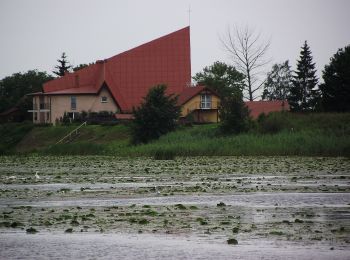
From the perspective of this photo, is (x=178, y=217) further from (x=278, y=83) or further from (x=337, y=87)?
(x=278, y=83)

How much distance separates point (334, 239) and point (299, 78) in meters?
94.6

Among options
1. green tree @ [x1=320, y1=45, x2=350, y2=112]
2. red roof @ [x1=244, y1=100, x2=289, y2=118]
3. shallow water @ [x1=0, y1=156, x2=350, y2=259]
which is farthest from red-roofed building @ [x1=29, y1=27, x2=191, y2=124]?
shallow water @ [x1=0, y1=156, x2=350, y2=259]

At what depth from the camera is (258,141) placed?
172ft

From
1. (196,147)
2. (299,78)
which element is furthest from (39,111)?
(196,147)

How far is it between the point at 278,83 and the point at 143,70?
56.0 metres

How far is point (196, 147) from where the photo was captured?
52562mm

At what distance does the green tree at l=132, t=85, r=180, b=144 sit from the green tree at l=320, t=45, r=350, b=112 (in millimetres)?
16349

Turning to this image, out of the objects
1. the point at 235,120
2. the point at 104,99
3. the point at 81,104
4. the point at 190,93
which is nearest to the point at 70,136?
the point at 104,99

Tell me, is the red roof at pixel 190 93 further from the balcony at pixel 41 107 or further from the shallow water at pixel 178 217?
the shallow water at pixel 178 217

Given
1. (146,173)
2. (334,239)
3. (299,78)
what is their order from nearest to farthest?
(334,239)
(146,173)
(299,78)

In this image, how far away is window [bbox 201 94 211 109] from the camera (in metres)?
92.2

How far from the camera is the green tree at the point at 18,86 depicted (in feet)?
429

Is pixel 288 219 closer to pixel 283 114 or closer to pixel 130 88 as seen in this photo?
pixel 283 114

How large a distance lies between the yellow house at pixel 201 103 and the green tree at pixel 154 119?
20.5 meters
